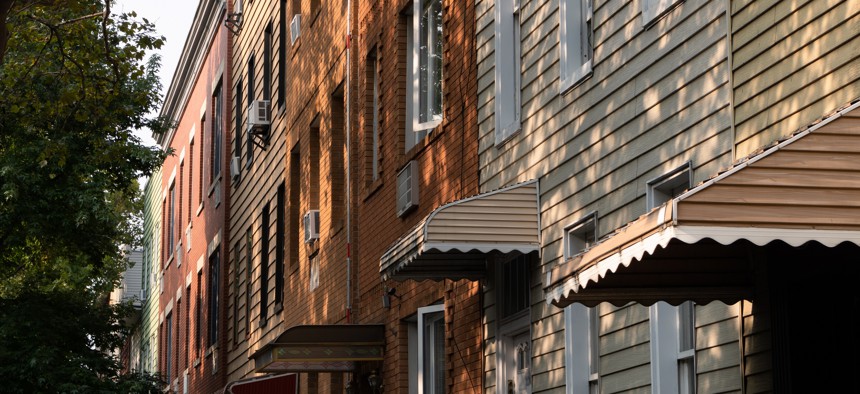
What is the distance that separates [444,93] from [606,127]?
4530 mm

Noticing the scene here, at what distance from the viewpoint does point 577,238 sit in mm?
11945

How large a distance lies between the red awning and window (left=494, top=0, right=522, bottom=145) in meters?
8.89

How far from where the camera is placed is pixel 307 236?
21922 mm

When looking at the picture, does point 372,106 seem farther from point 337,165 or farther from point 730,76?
point 730,76

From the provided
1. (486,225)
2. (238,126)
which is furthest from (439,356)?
(238,126)

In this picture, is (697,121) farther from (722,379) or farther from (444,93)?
Result: (444,93)

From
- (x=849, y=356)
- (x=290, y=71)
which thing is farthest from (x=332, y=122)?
(x=849, y=356)

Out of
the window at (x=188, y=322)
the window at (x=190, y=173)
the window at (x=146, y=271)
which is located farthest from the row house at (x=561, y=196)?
the window at (x=146, y=271)

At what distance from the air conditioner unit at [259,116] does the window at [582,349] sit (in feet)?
50.4

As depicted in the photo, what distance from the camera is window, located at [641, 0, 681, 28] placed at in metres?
9.94

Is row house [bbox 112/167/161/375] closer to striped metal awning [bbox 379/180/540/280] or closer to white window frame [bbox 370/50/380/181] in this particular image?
white window frame [bbox 370/50/380/181]

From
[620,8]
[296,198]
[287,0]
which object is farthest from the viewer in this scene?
[287,0]

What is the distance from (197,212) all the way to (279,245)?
11.2m

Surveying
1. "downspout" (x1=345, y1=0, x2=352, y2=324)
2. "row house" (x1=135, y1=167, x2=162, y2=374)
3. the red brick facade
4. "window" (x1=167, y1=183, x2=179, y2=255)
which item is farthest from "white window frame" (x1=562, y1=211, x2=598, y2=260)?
"row house" (x1=135, y1=167, x2=162, y2=374)
